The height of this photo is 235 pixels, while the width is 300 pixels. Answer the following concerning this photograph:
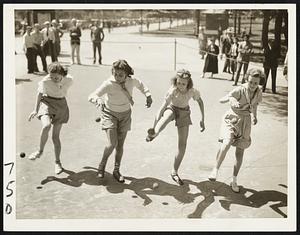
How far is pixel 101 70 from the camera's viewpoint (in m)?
11.0

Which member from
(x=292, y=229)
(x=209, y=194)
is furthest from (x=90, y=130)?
(x=292, y=229)

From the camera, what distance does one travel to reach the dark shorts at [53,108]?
18.2ft

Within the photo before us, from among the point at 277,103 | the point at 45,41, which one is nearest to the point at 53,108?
the point at 277,103

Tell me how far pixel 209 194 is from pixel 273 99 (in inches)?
136

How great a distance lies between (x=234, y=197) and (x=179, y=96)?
4.25ft

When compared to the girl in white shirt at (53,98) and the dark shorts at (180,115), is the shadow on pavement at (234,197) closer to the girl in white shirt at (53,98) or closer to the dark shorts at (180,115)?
the dark shorts at (180,115)

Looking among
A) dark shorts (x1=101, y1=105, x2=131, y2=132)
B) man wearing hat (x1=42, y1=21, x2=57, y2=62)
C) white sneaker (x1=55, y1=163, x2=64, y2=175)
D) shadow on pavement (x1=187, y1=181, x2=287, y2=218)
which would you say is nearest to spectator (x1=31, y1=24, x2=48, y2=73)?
man wearing hat (x1=42, y1=21, x2=57, y2=62)

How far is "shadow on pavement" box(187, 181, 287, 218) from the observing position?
17.3 ft

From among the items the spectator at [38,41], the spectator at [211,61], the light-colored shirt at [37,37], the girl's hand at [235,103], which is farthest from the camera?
the light-colored shirt at [37,37]

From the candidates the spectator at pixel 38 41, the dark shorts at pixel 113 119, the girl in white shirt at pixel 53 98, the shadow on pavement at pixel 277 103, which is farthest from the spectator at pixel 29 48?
the dark shorts at pixel 113 119

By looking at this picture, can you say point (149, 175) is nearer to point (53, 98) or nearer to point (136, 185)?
point (136, 185)

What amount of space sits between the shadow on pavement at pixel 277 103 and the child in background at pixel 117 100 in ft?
10.2

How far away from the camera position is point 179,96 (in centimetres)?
534

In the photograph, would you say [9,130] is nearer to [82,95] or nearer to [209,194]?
[209,194]
